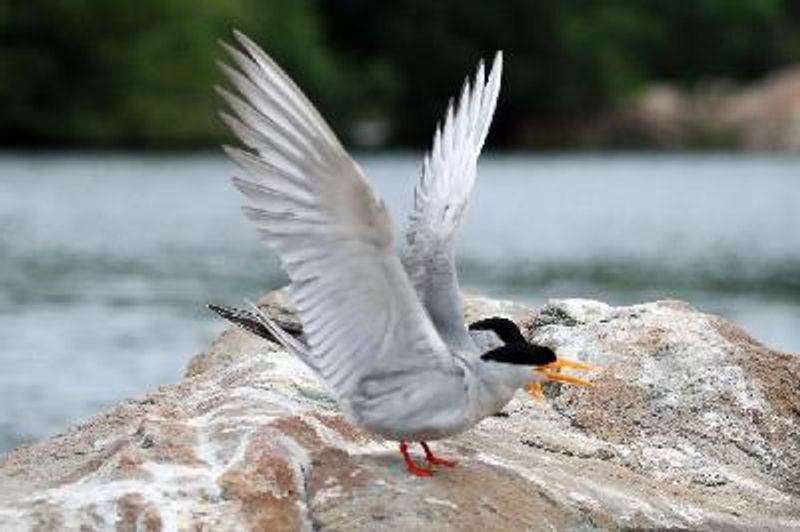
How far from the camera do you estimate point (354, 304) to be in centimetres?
665

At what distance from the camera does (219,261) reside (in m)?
32.9

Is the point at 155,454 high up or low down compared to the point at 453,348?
down

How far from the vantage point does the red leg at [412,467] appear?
22.5ft

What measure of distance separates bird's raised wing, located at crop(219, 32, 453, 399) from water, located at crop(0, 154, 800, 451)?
7722mm

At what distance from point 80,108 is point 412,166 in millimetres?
12782

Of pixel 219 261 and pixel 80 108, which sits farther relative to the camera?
pixel 80 108

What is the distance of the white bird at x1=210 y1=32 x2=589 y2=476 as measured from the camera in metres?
6.41

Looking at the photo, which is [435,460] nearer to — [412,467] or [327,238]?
[412,467]

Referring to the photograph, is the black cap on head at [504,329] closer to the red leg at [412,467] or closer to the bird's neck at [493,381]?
the bird's neck at [493,381]

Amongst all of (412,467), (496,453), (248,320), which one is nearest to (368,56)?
(496,453)

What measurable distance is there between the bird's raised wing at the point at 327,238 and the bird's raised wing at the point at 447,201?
0.98 feet

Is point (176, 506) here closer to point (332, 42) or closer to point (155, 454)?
point (155, 454)

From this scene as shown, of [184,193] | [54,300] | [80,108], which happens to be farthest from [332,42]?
[54,300]

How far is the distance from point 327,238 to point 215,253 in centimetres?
2823
